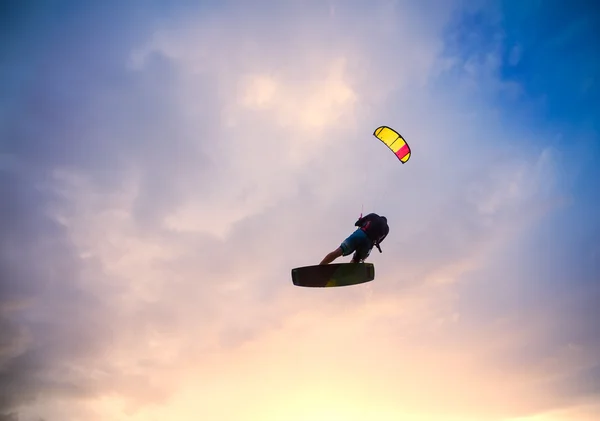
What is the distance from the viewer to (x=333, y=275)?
41.8 feet

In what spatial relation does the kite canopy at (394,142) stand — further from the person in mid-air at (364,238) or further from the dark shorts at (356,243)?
the dark shorts at (356,243)

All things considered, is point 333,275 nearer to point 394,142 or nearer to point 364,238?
point 364,238

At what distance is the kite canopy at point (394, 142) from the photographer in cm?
1395

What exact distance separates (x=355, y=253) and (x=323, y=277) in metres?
1.47

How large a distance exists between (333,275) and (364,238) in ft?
6.39

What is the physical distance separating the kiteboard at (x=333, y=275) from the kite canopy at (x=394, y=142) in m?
4.57

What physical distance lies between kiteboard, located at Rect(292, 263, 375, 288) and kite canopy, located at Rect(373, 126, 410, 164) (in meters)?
4.57

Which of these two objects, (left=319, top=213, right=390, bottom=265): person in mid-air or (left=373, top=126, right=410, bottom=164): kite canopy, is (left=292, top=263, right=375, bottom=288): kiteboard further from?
(left=373, top=126, right=410, bottom=164): kite canopy

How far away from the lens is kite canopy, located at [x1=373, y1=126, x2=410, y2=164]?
45.8 feet

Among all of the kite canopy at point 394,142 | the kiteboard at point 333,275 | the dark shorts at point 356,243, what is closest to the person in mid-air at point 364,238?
the dark shorts at point 356,243

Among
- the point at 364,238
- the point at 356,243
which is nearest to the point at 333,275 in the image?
the point at 356,243

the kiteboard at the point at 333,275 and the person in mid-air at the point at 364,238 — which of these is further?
the kiteboard at the point at 333,275

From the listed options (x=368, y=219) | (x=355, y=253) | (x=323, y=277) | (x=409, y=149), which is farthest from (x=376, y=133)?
(x=323, y=277)

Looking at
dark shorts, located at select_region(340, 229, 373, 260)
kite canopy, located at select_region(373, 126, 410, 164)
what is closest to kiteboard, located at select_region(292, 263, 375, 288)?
dark shorts, located at select_region(340, 229, 373, 260)
